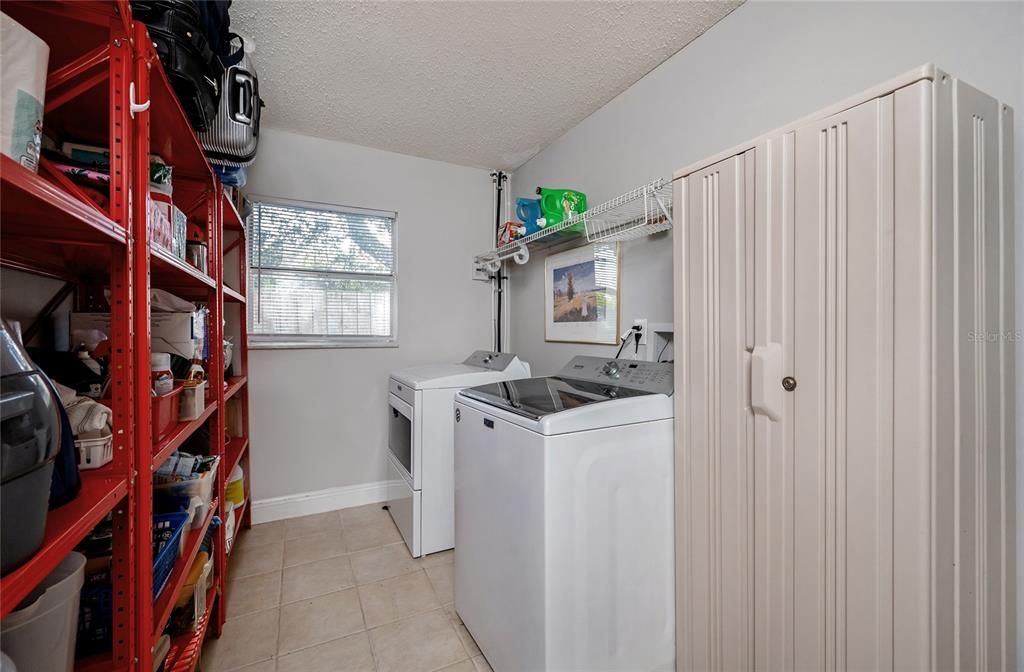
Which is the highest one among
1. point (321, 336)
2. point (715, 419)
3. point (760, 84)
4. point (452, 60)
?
point (452, 60)

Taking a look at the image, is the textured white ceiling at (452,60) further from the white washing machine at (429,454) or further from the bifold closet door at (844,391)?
the white washing machine at (429,454)

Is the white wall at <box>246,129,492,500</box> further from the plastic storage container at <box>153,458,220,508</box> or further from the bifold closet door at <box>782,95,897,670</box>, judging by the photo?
the bifold closet door at <box>782,95,897,670</box>

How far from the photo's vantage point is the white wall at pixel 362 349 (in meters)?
2.71

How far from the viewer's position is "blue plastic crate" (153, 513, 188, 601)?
109 centimetres

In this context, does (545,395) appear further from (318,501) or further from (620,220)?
(318,501)

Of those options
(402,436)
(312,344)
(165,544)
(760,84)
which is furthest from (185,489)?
(760,84)

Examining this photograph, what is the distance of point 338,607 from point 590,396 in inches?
60.4

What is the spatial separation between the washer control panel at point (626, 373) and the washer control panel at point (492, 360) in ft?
1.72

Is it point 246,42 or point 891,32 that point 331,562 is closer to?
point 246,42

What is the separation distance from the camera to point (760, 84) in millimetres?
1588

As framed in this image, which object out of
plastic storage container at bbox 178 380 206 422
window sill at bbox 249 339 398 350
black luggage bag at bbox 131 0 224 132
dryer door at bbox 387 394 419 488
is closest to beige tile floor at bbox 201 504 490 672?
dryer door at bbox 387 394 419 488

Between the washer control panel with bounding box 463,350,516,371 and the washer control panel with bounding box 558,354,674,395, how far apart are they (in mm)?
523

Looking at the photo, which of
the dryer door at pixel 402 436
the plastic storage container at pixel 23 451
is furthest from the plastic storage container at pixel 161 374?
the dryer door at pixel 402 436

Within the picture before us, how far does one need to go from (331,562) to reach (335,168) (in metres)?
2.46
